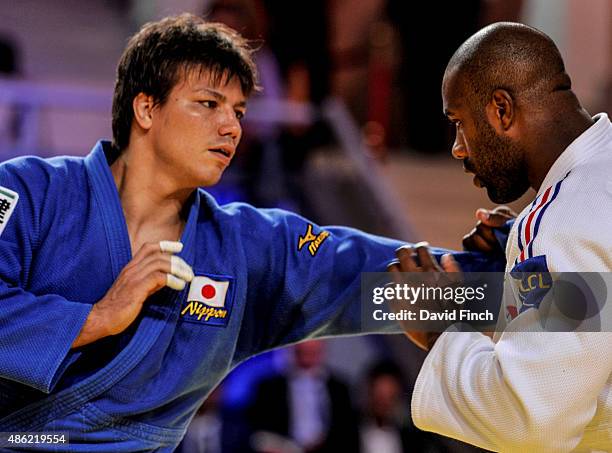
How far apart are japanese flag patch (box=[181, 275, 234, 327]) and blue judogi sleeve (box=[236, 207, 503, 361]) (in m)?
0.10

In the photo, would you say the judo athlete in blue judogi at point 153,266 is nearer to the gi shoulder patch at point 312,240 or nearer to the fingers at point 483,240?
the gi shoulder patch at point 312,240

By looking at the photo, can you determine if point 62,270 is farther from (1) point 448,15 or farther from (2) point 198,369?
(1) point 448,15

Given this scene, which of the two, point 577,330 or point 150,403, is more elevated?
point 577,330

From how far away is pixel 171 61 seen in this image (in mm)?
2750

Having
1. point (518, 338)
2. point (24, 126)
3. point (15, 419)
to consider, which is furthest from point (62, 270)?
point (24, 126)

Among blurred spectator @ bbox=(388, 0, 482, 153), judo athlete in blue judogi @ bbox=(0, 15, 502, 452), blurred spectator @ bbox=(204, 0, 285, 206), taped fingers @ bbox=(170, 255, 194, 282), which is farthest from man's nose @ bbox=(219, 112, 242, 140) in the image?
blurred spectator @ bbox=(388, 0, 482, 153)

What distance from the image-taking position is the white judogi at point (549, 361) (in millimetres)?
2045

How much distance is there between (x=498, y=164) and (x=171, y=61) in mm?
957

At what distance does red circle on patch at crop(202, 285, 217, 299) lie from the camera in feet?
8.71

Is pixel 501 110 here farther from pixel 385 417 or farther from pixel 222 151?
pixel 385 417

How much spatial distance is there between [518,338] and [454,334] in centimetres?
25

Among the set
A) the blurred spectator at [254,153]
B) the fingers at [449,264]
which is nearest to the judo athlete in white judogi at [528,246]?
the fingers at [449,264]

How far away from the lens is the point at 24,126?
566cm

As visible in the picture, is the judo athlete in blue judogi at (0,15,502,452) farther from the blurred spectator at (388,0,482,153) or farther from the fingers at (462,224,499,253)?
the blurred spectator at (388,0,482,153)
